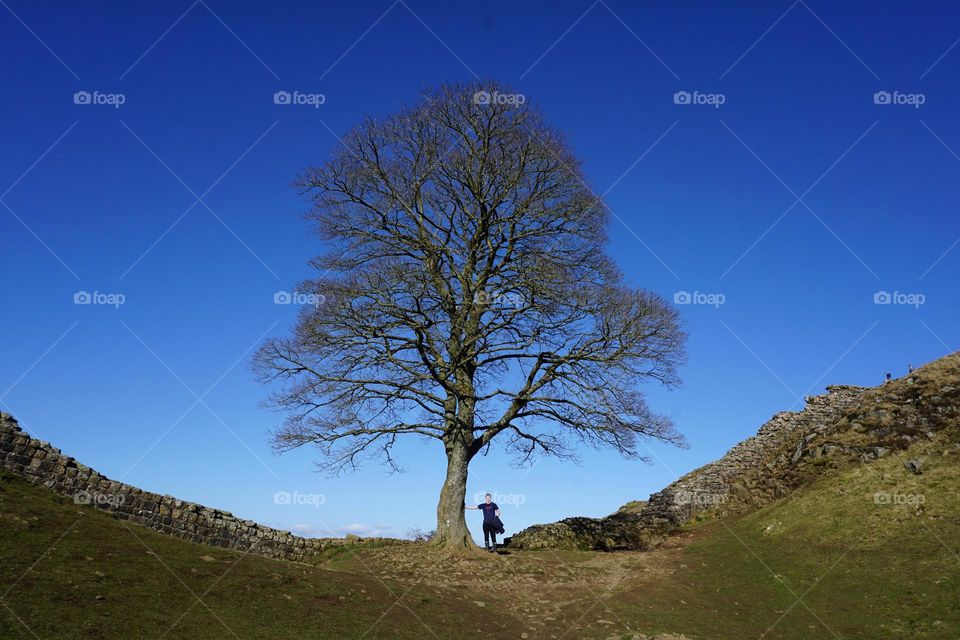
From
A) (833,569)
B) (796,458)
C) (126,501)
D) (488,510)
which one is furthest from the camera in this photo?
(796,458)

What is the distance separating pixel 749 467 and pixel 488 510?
49.2 feet

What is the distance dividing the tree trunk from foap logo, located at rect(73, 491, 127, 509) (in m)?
9.41

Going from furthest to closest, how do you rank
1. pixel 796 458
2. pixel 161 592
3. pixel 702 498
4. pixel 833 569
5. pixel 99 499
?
pixel 702 498
pixel 796 458
pixel 833 569
pixel 99 499
pixel 161 592

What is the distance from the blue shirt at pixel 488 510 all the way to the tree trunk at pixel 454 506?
1312 mm

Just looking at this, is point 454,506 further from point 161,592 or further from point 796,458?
point 796,458

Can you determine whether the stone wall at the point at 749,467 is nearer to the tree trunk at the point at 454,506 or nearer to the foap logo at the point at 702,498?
the foap logo at the point at 702,498

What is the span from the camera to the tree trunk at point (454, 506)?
2230cm

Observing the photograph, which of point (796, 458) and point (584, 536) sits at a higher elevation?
point (796, 458)

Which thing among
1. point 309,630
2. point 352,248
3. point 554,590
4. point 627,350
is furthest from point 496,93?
point 309,630

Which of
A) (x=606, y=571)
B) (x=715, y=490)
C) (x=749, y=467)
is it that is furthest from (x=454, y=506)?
(x=749, y=467)

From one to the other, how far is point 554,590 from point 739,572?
20.4ft

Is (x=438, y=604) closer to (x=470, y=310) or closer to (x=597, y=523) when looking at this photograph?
(x=470, y=310)

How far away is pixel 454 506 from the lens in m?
22.5

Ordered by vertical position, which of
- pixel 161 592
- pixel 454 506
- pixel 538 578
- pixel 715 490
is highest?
pixel 715 490
